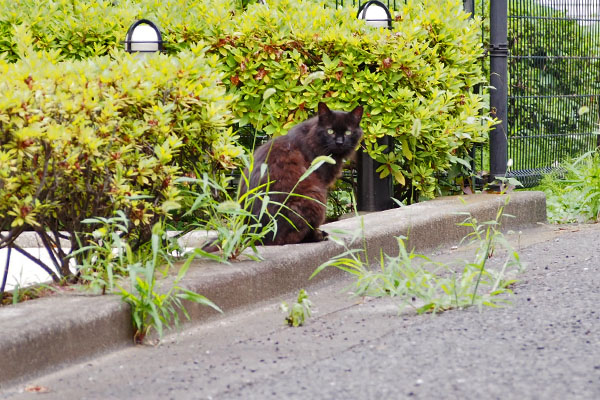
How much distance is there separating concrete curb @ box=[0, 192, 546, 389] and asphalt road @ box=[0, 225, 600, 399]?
0.08m

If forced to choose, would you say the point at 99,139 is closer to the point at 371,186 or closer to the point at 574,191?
the point at 371,186

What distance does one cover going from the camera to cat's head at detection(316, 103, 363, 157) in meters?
6.26

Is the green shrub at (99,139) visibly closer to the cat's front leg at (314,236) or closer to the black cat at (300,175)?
the black cat at (300,175)

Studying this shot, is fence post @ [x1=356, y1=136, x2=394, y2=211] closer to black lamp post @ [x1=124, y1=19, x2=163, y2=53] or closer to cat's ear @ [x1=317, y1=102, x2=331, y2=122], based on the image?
cat's ear @ [x1=317, y1=102, x2=331, y2=122]

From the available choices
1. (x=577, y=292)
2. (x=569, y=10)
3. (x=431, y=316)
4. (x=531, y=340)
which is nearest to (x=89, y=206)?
(x=431, y=316)

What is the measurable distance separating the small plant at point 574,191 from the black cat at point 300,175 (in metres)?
2.70

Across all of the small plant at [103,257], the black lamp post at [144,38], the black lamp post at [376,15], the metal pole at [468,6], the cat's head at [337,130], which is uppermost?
the metal pole at [468,6]

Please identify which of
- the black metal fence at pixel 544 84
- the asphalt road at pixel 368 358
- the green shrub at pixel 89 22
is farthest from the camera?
the black metal fence at pixel 544 84

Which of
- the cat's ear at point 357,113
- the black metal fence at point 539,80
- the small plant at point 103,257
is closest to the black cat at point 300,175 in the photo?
the cat's ear at point 357,113

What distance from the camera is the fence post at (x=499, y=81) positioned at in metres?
8.17

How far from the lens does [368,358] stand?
3.74m

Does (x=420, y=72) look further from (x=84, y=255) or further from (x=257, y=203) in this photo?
(x=84, y=255)

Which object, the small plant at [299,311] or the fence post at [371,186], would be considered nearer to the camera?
the small plant at [299,311]

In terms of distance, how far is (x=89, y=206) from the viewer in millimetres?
4613
